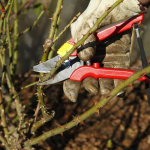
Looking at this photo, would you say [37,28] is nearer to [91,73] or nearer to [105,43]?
[105,43]

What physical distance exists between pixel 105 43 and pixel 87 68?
0.25 metres

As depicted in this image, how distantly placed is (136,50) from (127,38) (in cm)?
235

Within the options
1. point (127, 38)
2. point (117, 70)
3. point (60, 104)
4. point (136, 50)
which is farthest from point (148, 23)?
point (117, 70)

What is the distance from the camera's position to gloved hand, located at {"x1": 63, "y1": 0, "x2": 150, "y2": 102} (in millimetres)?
1405

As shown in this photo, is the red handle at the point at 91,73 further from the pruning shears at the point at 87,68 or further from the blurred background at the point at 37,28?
the blurred background at the point at 37,28

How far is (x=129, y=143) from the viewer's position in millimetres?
2754

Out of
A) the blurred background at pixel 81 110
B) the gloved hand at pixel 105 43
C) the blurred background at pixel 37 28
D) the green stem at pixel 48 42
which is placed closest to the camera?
the green stem at pixel 48 42

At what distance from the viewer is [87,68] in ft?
4.83

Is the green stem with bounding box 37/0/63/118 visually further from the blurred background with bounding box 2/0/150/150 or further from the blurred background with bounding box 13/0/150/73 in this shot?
the blurred background with bounding box 13/0/150/73

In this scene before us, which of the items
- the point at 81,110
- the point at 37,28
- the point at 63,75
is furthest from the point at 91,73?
the point at 37,28

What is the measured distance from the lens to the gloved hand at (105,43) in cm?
141

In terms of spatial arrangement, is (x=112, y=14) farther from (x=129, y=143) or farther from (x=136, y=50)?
(x=136, y=50)

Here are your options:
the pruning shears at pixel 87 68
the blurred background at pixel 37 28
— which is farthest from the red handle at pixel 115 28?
the blurred background at pixel 37 28

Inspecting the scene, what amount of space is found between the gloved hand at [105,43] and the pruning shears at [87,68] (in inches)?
1.5
